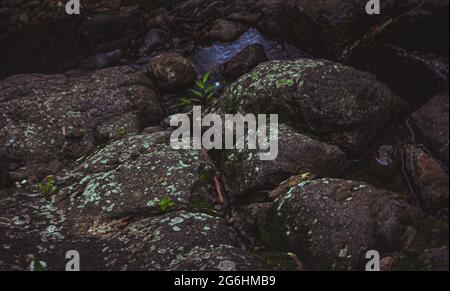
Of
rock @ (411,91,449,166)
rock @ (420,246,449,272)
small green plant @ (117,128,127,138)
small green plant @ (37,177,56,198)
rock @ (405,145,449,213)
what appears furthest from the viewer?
small green plant @ (117,128,127,138)

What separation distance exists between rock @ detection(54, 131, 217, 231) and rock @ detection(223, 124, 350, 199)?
20.2 inches

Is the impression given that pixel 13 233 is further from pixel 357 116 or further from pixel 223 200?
pixel 357 116

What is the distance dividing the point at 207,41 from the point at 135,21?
2025 millimetres

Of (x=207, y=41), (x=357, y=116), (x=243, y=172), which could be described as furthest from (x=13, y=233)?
(x=207, y=41)

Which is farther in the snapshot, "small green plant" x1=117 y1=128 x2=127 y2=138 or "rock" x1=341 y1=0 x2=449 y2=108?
"small green plant" x1=117 y1=128 x2=127 y2=138

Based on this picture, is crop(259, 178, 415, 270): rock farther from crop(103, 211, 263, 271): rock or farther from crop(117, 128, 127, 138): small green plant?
crop(117, 128, 127, 138): small green plant

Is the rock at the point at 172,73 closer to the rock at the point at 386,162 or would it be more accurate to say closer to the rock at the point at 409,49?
the rock at the point at 409,49

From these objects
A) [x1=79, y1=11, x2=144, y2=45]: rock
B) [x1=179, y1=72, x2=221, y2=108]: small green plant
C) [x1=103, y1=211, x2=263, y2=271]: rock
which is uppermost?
[x1=79, y1=11, x2=144, y2=45]: rock

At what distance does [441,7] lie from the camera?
601 centimetres

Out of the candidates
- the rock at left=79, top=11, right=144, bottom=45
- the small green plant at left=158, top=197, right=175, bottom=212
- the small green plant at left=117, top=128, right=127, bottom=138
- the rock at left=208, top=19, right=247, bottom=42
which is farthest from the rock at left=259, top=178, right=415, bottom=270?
the rock at left=79, top=11, right=144, bottom=45

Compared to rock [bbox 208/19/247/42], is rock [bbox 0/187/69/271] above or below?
below

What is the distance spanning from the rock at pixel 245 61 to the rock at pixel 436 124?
12.9 feet

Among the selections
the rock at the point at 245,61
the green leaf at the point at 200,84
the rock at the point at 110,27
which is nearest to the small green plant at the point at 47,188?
the green leaf at the point at 200,84

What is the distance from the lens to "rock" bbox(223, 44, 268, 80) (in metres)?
9.06
